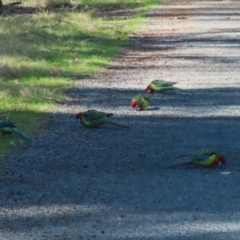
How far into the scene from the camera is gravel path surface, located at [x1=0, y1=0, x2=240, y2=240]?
7562mm

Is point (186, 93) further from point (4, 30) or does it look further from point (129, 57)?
point (4, 30)

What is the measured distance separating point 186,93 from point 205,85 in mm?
1165

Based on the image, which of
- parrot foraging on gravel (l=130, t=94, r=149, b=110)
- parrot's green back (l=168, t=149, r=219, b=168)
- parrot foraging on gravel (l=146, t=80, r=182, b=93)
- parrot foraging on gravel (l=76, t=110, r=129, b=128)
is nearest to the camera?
parrot's green back (l=168, t=149, r=219, b=168)

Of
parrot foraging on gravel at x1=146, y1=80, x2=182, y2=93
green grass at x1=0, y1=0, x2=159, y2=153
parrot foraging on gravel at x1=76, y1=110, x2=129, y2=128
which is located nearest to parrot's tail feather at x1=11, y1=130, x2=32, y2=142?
green grass at x1=0, y1=0, x2=159, y2=153

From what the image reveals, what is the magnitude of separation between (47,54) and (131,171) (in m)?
10.3

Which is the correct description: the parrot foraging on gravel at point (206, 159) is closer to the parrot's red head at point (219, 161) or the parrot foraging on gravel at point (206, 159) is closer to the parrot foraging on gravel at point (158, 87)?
the parrot's red head at point (219, 161)

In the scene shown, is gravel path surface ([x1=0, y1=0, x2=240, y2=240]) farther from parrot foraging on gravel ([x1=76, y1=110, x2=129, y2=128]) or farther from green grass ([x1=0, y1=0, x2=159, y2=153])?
green grass ([x1=0, y1=0, x2=159, y2=153])

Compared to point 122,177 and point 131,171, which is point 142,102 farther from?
point 122,177

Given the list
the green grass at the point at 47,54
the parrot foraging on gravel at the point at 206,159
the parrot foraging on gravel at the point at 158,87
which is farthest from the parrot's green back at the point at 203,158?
the parrot foraging on gravel at the point at 158,87

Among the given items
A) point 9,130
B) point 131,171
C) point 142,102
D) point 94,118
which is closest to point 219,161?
point 131,171

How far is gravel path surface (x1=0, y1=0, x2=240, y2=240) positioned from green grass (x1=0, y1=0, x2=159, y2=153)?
1.20ft

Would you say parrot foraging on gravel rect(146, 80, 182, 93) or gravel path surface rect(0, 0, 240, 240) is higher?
gravel path surface rect(0, 0, 240, 240)

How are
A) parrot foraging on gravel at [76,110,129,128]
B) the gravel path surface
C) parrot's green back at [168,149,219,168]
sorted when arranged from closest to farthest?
the gravel path surface < parrot's green back at [168,149,219,168] < parrot foraging on gravel at [76,110,129,128]

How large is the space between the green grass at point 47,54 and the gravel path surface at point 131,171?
0.37 metres
